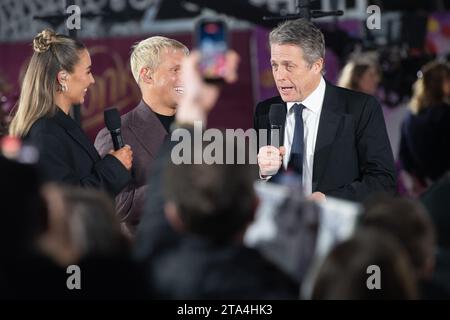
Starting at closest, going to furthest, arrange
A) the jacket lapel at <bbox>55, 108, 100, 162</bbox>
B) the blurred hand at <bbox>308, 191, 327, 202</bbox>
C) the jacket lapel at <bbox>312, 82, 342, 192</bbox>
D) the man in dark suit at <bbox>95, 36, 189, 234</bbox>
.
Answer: the blurred hand at <bbox>308, 191, 327, 202</bbox> → the jacket lapel at <bbox>55, 108, 100, 162</bbox> → the jacket lapel at <bbox>312, 82, 342, 192</bbox> → the man in dark suit at <bbox>95, 36, 189, 234</bbox>

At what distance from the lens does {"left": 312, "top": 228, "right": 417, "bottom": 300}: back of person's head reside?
90.1 inches

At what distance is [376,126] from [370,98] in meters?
0.13

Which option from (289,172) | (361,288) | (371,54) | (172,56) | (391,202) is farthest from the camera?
(371,54)

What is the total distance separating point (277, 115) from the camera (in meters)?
3.96

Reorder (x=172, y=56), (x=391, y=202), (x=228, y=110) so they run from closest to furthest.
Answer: (x=391, y=202) < (x=172, y=56) < (x=228, y=110)

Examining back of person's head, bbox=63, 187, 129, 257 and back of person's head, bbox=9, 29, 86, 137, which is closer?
back of person's head, bbox=63, 187, 129, 257

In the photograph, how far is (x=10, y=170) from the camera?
2363 mm

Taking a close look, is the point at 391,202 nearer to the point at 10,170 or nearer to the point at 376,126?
the point at 10,170

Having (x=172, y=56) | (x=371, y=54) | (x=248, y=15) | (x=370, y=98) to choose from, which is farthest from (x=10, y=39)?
(x=370, y=98)

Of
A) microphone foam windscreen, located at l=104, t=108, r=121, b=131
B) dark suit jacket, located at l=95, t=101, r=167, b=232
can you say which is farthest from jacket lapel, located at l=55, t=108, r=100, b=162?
dark suit jacket, located at l=95, t=101, r=167, b=232

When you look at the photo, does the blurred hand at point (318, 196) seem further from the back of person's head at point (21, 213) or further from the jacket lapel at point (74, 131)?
the back of person's head at point (21, 213)

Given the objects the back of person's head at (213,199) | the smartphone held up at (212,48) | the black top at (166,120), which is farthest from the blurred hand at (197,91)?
the black top at (166,120)

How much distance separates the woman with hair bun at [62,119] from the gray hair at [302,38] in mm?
748

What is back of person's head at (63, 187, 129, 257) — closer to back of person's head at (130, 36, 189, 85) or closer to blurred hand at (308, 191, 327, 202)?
blurred hand at (308, 191, 327, 202)
